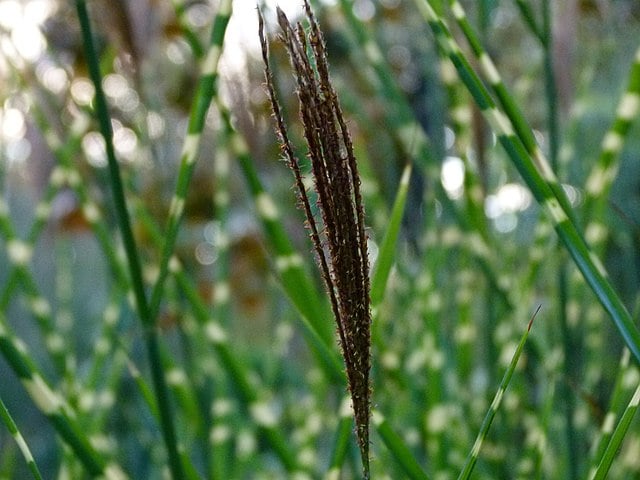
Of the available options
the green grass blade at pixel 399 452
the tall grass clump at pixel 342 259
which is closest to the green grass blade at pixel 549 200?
the tall grass clump at pixel 342 259

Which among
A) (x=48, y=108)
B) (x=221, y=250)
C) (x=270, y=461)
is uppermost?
(x=48, y=108)

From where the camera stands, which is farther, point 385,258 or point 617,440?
point 385,258

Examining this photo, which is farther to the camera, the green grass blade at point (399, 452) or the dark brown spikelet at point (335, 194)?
the green grass blade at point (399, 452)

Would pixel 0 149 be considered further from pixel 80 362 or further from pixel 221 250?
pixel 80 362

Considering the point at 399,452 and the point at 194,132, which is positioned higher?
the point at 194,132

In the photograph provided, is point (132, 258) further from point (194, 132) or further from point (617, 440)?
point (617, 440)

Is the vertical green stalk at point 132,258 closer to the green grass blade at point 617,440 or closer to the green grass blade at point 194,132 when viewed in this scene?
the green grass blade at point 194,132

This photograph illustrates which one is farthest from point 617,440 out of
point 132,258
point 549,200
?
point 132,258

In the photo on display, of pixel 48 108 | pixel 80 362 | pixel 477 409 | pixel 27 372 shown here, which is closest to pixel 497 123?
pixel 27 372
